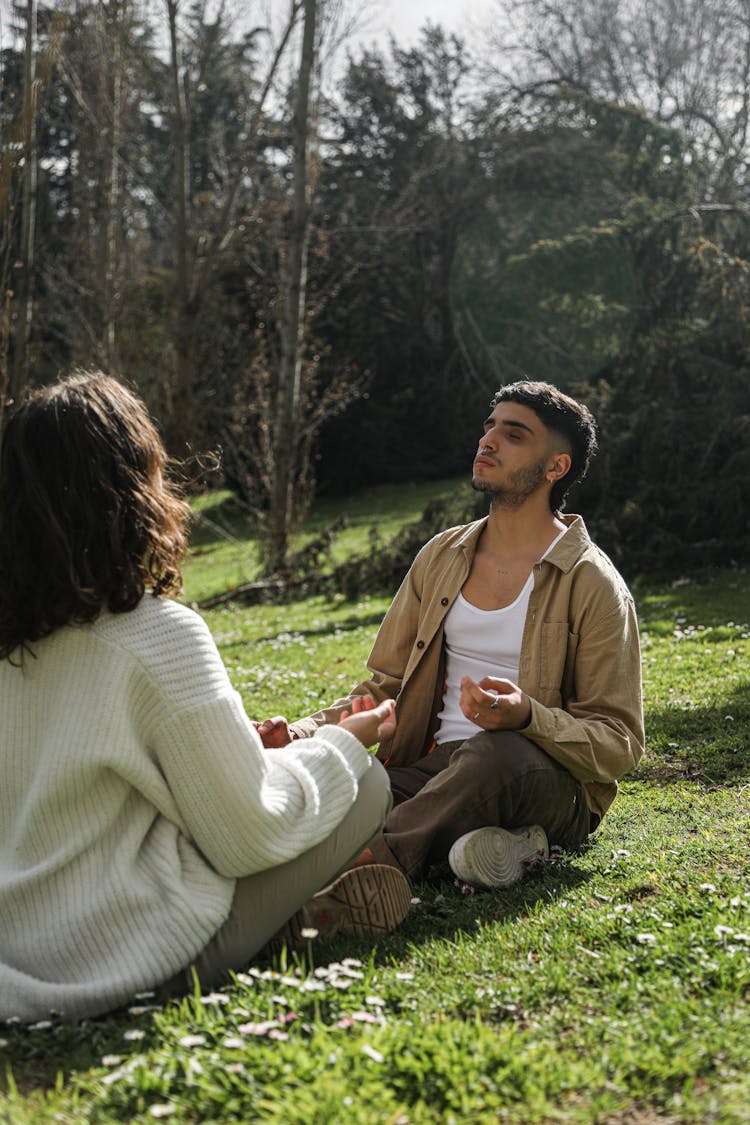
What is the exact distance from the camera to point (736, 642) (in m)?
8.20

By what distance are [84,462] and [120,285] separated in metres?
15.5

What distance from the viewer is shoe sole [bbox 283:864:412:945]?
3309 millimetres

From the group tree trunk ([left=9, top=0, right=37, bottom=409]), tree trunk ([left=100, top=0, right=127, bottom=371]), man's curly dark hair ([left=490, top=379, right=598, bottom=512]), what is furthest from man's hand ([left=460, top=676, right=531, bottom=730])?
tree trunk ([left=100, top=0, right=127, bottom=371])

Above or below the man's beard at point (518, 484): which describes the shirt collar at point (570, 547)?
below

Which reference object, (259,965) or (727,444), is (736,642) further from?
(259,965)

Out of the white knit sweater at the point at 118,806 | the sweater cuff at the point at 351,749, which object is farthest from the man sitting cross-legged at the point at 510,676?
the white knit sweater at the point at 118,806

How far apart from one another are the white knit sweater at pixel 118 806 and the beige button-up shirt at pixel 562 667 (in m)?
1.00

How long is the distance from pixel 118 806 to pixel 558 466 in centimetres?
218

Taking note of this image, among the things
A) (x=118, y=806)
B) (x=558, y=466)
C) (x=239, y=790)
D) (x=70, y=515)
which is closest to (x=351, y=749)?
(x=239, y=790)

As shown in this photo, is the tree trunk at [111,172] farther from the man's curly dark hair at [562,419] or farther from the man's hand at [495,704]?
the man's hand at [495,704]

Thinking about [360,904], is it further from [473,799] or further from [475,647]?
[475,647]

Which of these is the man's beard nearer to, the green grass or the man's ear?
the man's ear

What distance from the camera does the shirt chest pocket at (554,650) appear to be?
3.97 metres

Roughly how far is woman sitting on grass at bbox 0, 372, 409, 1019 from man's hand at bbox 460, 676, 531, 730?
868 millimetres
